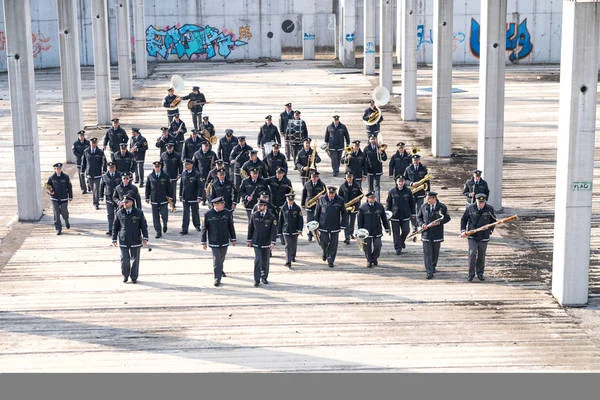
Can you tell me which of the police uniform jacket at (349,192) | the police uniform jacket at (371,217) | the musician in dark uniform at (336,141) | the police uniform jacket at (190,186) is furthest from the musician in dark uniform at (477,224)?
the musician in dark uniform at (336,141)

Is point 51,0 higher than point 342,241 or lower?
higher

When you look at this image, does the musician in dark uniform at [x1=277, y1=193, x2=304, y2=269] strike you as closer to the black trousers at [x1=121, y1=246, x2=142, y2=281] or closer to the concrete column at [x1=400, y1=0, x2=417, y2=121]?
the black trousers at [x1=121, y1=246, x2=142, y2=281]

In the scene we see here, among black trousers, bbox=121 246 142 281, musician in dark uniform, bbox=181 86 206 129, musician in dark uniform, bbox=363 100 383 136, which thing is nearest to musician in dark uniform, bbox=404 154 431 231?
black trousers, bbox=121 246 142 281

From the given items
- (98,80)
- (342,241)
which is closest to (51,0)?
(98,80)

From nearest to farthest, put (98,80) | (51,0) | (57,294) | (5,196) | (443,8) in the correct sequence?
(57,294)
(5,196)
(443,8)
(98,80)
(51,0)

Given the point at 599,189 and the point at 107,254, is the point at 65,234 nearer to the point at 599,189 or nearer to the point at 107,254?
the point at 107,254

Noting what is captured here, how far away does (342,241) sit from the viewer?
898 inches

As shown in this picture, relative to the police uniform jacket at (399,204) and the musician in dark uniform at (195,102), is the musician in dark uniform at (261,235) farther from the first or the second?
the musician in dark uniform at (195,102)

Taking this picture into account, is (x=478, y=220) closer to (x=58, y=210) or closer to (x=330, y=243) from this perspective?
(x=330, y=243)

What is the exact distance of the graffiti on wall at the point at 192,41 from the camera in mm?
61469

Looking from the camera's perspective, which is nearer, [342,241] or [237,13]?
[342,241]

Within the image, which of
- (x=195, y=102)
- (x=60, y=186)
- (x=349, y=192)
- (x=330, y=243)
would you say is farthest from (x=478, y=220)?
(x=195, y=102)

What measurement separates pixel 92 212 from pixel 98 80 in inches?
544

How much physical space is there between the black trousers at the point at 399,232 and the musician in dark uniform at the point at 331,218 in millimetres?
1263
